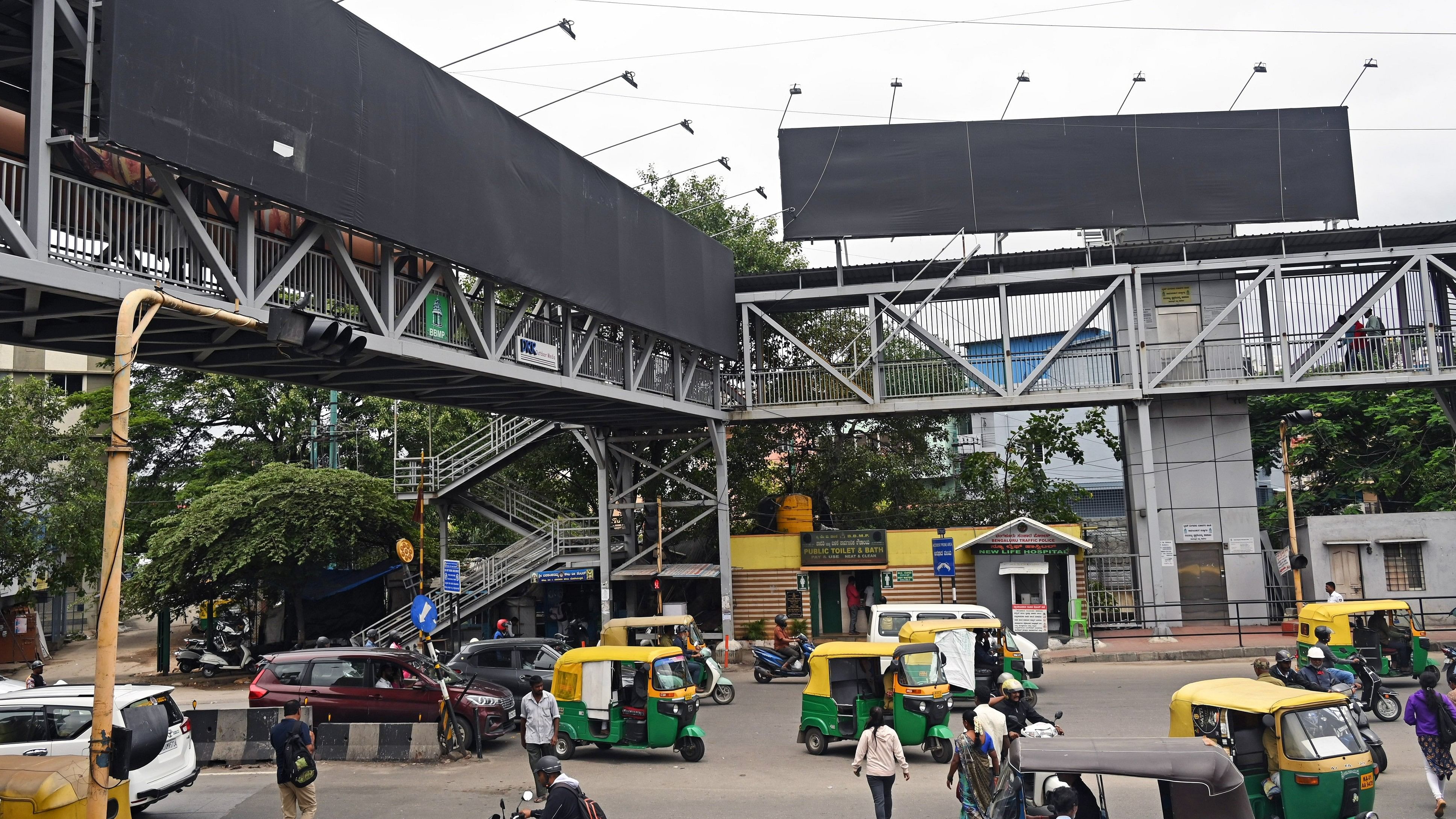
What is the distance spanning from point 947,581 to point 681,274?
1116 centimetres

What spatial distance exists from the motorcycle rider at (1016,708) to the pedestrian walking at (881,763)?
1.44 metres

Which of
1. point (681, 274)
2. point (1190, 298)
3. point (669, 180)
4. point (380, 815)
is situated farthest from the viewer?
point (669, 180)

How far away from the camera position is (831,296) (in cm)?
2942

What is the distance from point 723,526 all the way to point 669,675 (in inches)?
524

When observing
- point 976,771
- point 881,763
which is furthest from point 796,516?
point 976,771

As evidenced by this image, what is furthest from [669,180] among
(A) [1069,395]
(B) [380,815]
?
(B) [380,815]

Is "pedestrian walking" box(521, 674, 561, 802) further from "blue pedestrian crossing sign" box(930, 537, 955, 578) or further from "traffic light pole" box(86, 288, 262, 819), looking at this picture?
"blue pedestrian crossing sign" box(930, 537, 955, 578)

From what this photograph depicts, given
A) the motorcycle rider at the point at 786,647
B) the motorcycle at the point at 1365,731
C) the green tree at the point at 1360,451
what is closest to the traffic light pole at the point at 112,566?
the motorcycle at the point at 1365,731

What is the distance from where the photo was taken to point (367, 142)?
51.1ft

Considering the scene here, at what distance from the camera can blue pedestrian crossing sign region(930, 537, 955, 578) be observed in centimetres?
2752

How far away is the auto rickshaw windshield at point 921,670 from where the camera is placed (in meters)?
14.8

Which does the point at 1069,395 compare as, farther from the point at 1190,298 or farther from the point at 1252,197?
the point at 1252,197

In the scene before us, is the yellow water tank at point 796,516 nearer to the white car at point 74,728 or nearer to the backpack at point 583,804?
the white car at point 74,728

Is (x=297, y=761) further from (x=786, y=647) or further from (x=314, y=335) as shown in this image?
(x=786, y=647)
